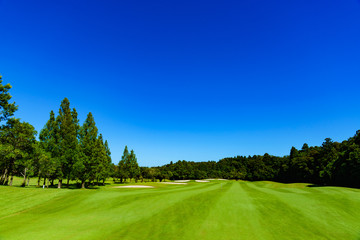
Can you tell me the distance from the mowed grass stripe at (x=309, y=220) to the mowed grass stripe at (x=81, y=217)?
979 cm

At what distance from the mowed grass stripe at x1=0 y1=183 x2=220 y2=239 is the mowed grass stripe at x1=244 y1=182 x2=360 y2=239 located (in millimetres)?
9786

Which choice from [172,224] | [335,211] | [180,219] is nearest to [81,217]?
[172,224]

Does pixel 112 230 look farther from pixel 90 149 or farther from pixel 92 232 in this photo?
pixel 90 149

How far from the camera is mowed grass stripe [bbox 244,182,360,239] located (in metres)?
11.6

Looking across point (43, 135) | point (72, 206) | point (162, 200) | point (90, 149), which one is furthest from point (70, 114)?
point (162, 200)

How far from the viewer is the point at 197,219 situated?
47.0ft

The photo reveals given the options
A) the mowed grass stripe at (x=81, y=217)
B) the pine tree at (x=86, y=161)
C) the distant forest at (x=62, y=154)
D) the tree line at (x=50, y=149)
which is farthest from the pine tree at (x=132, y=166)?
the mowed grass stripe at (x=81, y=217)

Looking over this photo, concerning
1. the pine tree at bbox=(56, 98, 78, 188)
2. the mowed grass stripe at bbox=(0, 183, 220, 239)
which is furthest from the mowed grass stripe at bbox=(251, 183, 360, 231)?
the pine tree at bbox=(56, 98, 78, 188)

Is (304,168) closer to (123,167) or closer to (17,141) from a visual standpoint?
(123,167)

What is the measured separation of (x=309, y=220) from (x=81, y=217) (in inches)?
777

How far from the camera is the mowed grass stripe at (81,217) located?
1241 cm

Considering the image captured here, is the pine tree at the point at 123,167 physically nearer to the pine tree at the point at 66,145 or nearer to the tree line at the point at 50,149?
the tree line at the point at 50,149

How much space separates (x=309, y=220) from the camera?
13.7 meters

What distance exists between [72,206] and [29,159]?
92.1 ft
